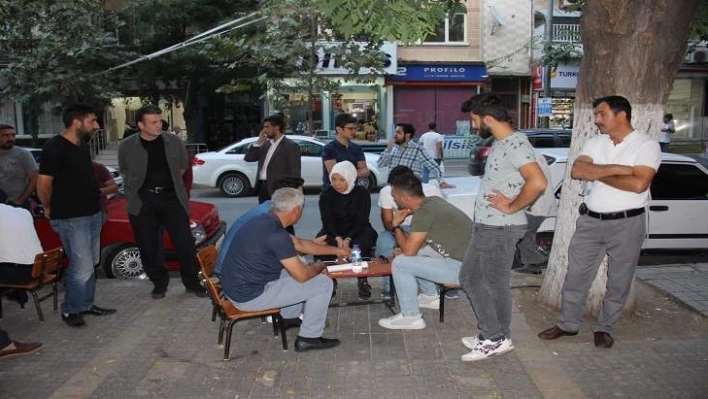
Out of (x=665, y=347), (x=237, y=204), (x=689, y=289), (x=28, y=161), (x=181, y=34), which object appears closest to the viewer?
(x=665, y=347)

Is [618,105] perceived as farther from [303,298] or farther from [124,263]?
[124,263]

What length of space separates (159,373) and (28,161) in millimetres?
3855

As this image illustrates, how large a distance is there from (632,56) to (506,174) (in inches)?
63.9

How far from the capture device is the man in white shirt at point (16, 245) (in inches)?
205

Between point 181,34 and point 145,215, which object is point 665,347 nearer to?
point 145,215

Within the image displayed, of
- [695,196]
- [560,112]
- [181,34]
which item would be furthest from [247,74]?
[695,196]

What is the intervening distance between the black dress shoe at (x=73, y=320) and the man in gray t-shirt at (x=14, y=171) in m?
2.15

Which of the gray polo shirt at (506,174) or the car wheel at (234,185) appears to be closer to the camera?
the gray polo shirt at (506,174)

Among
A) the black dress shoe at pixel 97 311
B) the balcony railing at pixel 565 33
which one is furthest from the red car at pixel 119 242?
the balcony railing at pixel 565 33

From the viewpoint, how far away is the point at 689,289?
244 inches

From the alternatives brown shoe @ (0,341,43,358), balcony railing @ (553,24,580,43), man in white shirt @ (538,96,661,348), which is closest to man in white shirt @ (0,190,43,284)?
brown shoe @ (0,341,43,358)

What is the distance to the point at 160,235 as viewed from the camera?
647 centimetres

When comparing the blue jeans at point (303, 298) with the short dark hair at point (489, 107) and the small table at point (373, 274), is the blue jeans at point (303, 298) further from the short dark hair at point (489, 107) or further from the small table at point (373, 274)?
the short dark hair at point (489, 107)

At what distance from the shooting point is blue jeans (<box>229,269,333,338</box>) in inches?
186
